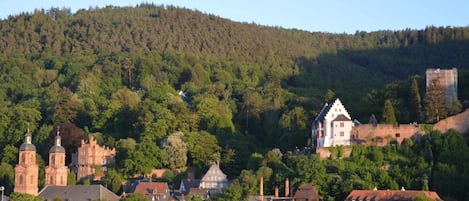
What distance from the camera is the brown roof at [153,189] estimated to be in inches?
3376

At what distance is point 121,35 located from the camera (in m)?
144

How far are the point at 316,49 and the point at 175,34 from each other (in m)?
19.6

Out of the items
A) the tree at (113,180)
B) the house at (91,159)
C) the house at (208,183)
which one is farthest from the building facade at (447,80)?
the house at (91,159)

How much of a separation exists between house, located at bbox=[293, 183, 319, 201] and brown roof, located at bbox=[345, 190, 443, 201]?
217 centimetres

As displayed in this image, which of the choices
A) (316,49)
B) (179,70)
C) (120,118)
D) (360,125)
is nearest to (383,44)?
(316,49)

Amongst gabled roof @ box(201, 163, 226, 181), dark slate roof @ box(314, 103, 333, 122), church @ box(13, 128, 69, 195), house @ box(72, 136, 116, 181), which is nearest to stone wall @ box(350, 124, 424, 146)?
dark slate roof @ box(314, 103, 333, 122)

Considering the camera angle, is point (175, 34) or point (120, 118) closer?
point (120, 118)

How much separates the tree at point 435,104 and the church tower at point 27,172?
29320mm

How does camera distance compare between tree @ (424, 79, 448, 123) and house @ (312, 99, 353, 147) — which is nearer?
house @ (312, 99, 353, 147)

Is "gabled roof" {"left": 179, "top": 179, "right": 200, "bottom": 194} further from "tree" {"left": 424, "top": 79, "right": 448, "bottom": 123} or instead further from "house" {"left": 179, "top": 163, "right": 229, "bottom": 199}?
"tree" {"left": 424, "top": 79, "right": 448, "bottom": 123}

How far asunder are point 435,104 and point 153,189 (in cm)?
2136

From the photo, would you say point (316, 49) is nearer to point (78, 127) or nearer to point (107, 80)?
point (107, 80)

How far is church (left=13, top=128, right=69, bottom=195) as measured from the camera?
88938 mm

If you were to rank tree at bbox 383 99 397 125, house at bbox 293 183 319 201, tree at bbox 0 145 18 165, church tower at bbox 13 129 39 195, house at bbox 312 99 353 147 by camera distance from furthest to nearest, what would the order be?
tree at bbox 0 145 18 165
church tower at bbox 13 129 39 195
tree at bbox 383 99 397 125
house at bbox 312 99 353 147
house at bbox 293 183 319 201
